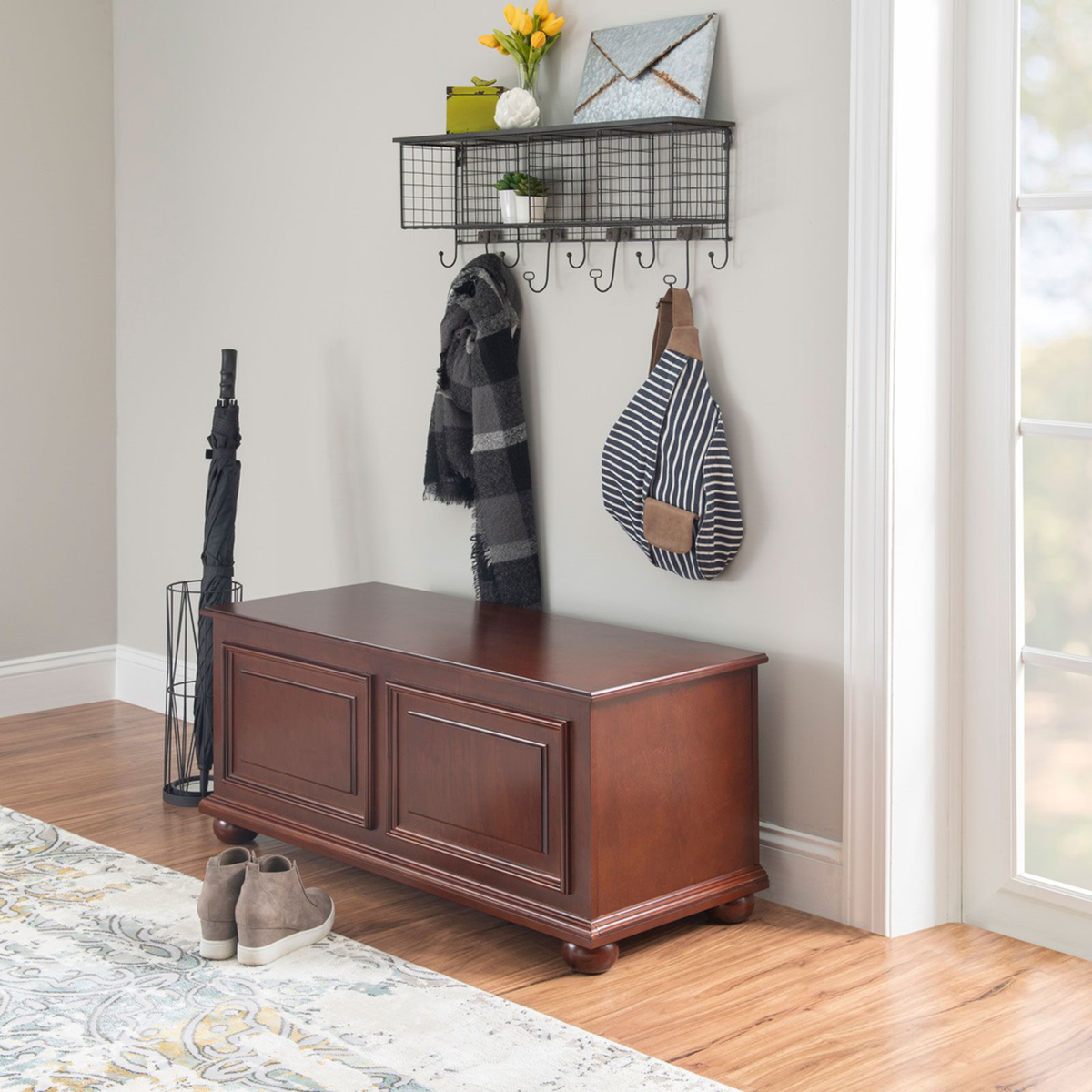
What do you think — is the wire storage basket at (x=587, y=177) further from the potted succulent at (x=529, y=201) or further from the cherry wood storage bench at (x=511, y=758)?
the cherry wood storage bench at (x=511, y=758)

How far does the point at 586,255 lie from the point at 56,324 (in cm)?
201

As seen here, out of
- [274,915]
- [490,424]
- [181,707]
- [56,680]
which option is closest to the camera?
[274,915]

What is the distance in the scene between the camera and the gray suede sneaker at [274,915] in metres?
2.51

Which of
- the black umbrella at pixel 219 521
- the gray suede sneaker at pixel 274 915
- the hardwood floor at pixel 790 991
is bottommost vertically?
the hardwood floor at pixel 790 991

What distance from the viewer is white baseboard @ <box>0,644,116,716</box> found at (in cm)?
431

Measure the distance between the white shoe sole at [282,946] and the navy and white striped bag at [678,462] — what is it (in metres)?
0.98

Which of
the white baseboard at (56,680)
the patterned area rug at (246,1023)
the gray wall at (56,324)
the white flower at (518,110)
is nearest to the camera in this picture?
the patterned area rug at (246,1023)

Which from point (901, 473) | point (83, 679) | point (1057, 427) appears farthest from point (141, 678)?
point (1057, 427)

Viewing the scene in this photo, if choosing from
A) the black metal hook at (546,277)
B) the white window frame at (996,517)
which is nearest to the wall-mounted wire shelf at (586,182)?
the black metal hook at (546,277)

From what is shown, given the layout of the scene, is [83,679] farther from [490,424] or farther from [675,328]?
[675,328]

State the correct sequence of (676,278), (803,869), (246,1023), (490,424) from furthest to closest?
(490,424) → (676,278) → (803,869) → (246,1023)

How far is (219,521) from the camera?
345 cm

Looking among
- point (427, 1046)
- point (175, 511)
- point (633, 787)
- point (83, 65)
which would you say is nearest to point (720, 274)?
point (633, 787)

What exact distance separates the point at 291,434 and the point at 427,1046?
6.75 feet
